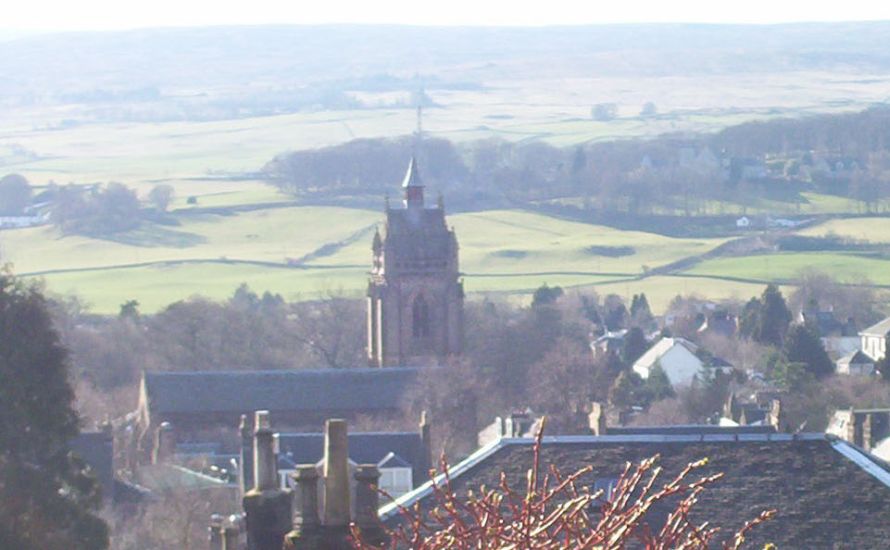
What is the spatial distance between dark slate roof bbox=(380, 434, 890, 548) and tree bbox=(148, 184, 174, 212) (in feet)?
428

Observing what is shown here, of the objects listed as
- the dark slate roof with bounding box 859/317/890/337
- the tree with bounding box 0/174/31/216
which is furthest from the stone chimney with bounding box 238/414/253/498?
the tree with bounding box 0/174/31/216

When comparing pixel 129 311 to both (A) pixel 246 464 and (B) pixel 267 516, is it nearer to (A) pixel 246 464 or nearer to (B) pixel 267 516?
(A) pixel 246 464

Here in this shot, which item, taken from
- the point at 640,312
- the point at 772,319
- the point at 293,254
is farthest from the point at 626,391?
the point at 293,254

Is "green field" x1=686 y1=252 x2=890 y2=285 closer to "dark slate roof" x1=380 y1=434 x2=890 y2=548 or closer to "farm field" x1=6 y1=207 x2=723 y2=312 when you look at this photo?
"farm field" x1=6 y1=207 x2=723 y2=312

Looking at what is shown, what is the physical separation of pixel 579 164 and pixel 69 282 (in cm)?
4961

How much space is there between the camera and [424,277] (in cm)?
7650

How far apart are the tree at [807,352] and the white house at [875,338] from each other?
50.1ft

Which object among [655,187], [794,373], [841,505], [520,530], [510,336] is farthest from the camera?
[655,187]

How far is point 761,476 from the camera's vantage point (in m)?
21.2

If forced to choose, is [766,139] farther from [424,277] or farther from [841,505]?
[841,505]

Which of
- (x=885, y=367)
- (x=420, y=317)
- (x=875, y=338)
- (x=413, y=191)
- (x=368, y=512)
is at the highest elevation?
(x=368, y=512)

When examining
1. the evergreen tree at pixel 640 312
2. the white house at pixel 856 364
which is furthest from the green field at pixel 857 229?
the white house at pixel 856 364

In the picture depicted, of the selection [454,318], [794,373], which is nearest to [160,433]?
[454,318]

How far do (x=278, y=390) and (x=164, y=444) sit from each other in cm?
505
